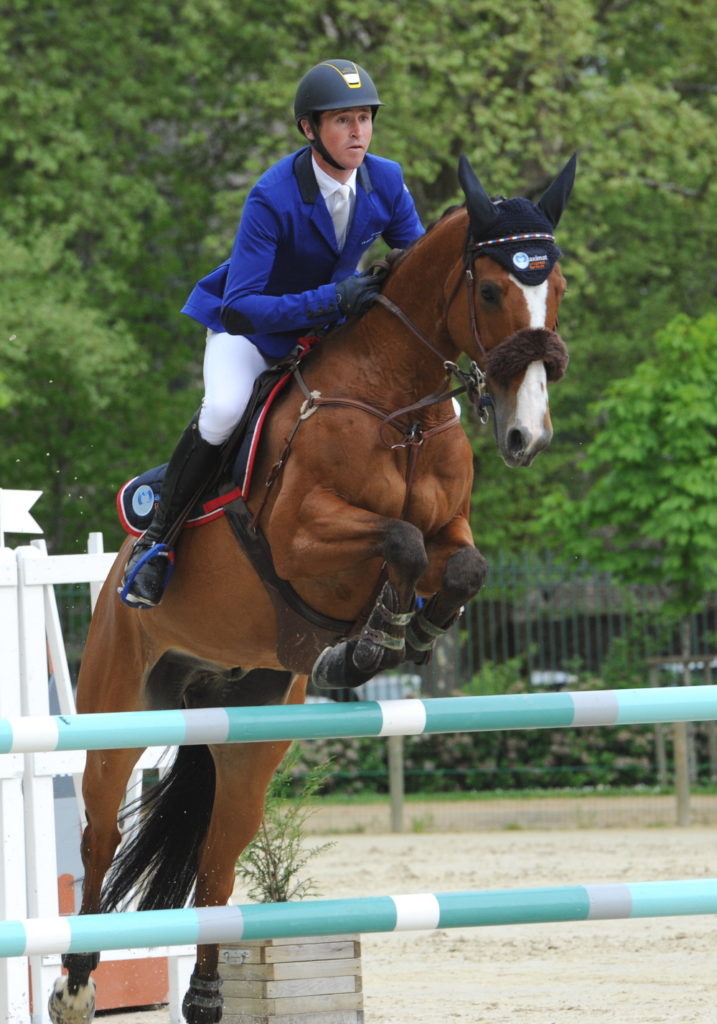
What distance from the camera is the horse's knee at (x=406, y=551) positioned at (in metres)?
3.94

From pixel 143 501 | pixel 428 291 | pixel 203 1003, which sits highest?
pixel 428 291

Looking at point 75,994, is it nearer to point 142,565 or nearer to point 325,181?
point 142,565

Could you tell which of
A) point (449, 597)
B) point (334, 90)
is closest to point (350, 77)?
point (334, 90)

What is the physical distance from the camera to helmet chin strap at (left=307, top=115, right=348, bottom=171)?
4.43m

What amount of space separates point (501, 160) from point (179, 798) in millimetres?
13331

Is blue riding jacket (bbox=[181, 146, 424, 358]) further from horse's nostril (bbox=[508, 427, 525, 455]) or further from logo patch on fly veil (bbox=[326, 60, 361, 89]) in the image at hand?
horse's nostril (bbox=[508, 427, 525, 455])

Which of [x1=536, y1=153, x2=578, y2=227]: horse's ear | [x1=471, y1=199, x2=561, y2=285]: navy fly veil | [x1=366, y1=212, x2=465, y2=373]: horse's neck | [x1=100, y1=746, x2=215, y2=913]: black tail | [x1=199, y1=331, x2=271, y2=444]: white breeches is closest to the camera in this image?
[x1=471, y1=199, x2=561, y2=285]: navy fly veil

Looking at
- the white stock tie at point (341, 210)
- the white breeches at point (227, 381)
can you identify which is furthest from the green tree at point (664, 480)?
the white stock tie at point (341, 210)

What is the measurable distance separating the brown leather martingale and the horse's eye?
103cm

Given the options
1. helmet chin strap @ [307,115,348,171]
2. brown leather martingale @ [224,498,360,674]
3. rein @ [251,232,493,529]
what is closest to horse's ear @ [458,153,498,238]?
rein @ [251,232,493,529]

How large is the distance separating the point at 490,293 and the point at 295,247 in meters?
0.83

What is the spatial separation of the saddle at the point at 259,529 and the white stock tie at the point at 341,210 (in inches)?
13.2

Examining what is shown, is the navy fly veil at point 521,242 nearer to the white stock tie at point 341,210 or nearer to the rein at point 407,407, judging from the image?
the rein at point 407,407

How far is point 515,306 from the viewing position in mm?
3863
